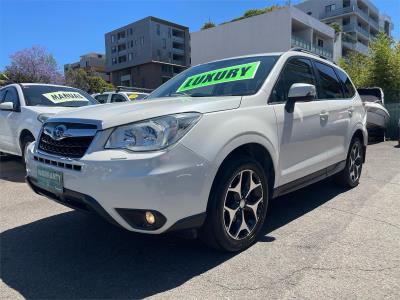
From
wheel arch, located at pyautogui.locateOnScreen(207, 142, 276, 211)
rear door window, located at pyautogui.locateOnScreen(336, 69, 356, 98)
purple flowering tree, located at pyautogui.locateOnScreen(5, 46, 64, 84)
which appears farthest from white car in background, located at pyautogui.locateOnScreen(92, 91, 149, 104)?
purple flowering tree, located at pyautogui.locateOnScreen(5, 46, 64, 84)

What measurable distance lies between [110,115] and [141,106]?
0.32m

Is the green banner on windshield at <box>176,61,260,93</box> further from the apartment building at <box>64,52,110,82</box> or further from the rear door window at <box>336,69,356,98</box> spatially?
the apartment building at <box>64,52,110,82</box>

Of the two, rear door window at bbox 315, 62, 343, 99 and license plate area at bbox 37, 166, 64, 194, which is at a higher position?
rear door window at bbox 315, 62, 343, 99

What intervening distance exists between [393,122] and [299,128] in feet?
41.3

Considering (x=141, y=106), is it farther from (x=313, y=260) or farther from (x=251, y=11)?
(x=251, y=11)

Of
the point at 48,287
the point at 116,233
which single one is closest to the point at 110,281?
the point at 48,287

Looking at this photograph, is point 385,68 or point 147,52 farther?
point 147,52

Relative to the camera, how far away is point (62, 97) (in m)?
6.84

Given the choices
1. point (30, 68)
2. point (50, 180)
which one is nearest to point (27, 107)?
point (50, 180)

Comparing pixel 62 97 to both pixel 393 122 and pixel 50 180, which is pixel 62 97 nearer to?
pixel 50 180

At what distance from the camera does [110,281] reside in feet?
8.92

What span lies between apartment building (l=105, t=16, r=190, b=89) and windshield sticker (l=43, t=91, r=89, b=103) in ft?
200

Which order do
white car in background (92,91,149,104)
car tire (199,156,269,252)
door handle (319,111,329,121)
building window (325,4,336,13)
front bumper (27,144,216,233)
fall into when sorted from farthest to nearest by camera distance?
building window (325,4,336,13)
white car in background (92,91,149,104)
door handle (319,111,329,121)
car tire (199,156,269,252)
front bumper (27,144,216,233)

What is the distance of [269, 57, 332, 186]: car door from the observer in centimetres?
Answer: 363
